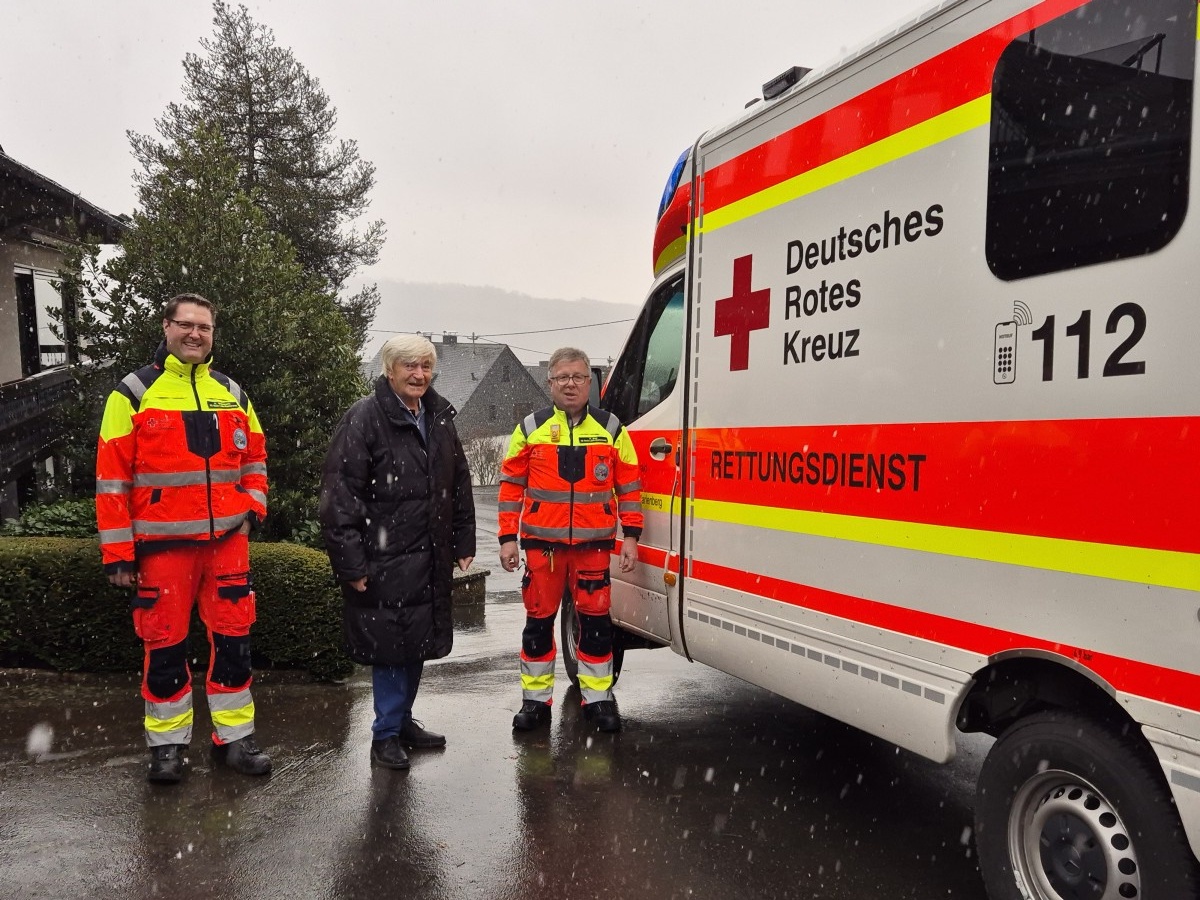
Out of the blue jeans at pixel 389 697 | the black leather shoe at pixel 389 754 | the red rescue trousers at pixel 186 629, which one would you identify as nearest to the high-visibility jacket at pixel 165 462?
the red rescue trousers at pixel 186 629

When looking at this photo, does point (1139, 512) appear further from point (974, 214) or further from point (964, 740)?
point (964, 740)

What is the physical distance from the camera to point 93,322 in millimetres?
7562

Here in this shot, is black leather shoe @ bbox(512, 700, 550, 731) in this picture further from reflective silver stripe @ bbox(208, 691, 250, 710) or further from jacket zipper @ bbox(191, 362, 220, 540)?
jacket zipper @ bbox(191, 362, 220, 540)

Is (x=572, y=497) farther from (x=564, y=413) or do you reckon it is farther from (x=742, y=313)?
(x=742, y=313)

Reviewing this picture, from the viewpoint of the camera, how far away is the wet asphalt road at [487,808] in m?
3.18

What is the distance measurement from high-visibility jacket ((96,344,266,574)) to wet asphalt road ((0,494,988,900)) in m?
1.04

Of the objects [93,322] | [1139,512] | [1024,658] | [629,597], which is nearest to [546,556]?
[629,597]

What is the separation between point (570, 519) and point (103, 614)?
2847 mm

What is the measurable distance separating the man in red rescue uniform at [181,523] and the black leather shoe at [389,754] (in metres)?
0.46

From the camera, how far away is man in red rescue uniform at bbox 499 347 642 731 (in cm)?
459

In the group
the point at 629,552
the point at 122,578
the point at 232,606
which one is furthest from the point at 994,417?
the point at 122,578

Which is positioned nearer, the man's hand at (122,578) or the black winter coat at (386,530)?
the man's hand at (122,578)

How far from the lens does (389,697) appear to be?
4234 mm

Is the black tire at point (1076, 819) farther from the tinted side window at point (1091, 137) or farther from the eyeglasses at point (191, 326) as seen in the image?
the eyeglasses at point (191, 326)
